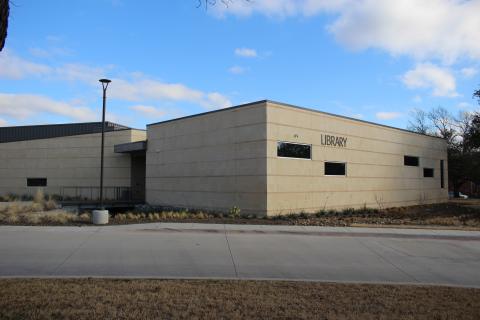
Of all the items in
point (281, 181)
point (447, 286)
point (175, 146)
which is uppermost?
point (175, 146)

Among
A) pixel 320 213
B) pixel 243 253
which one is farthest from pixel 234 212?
pixel 243 253

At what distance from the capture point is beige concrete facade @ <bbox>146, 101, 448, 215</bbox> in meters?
21.1

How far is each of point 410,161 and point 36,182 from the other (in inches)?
1114

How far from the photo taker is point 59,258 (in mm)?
10062

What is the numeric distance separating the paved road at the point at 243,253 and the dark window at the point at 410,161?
16.0 m

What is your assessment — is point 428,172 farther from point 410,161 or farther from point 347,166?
point 347,166

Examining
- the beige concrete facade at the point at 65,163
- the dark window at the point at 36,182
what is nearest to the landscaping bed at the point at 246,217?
the beige concrete facade at the point at 65,163

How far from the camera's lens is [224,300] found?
Answer: 6.55m

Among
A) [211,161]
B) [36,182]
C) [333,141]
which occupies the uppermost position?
[333,141]

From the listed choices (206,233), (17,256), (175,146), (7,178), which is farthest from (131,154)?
(17,256)

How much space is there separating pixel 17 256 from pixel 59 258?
104 cm

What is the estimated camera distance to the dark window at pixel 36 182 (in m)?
35.6

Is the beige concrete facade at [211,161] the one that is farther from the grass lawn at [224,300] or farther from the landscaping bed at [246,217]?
the grass lawn at [224,300]

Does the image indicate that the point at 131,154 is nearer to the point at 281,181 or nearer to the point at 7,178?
the point at 7,178
